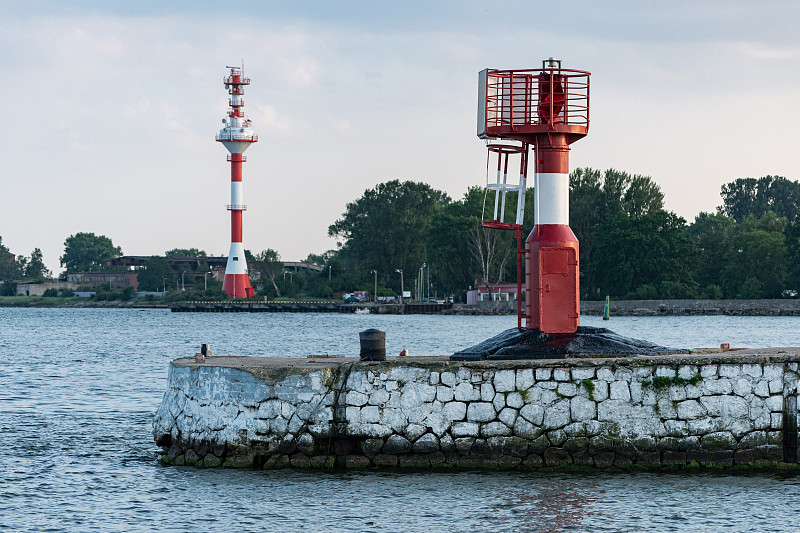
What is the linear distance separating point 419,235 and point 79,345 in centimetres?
8575

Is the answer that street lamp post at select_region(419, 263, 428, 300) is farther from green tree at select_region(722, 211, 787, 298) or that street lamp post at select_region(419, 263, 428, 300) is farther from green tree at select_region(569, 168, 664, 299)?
green tree at select_region(722, 211, 787, 298)

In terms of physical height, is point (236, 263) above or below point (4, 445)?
above

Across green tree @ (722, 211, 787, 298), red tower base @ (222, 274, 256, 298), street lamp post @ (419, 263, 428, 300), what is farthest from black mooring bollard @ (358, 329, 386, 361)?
street lamp post @ (419, 263, 428, 300)

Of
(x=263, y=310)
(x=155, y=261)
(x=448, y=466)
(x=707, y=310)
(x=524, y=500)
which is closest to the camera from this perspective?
(x=524, y=500)

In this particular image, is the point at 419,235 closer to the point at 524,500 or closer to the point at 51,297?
the point at 51,297

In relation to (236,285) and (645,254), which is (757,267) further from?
(236,285)

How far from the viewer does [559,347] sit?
52.4ft

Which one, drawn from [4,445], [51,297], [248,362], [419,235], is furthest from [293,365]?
[51,297]

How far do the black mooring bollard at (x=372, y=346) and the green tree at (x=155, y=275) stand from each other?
15134cm

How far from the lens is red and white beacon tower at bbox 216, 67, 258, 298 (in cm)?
9781

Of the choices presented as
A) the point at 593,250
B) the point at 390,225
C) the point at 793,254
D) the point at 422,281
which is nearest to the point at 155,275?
the point at 390,225

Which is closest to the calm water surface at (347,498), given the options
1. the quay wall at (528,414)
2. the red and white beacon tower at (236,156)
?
the quay wall at (528,414)

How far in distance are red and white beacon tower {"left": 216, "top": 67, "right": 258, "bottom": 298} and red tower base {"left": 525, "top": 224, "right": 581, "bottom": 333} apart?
82064 millimetres

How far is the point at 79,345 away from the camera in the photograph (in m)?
56.8
